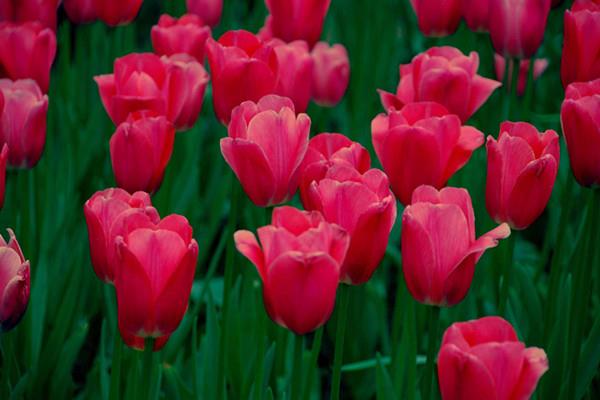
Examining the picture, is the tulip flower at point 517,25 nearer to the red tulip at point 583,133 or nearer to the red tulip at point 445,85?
the red tulip at point 445,85

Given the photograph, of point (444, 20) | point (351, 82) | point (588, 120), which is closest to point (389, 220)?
point (588, 120)

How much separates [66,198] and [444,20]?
961mm

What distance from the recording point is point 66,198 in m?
2.27

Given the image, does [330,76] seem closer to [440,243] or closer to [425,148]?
[425,148]

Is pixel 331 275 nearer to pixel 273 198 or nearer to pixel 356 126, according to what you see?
pixel 273 198

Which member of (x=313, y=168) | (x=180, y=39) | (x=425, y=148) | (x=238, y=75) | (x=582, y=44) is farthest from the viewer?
(x=180, y=39)

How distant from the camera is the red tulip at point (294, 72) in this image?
1812mm

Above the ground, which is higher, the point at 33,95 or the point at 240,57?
the point at 240,57

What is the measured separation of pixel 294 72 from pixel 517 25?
1.64 feet

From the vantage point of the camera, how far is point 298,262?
1.08 m

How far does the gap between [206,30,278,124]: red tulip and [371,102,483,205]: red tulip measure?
0.26 meters

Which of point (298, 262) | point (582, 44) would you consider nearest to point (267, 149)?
point (298, 262)

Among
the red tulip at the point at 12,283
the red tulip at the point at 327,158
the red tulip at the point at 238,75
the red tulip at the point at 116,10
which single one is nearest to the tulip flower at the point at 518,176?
the red tulip at the point at 327,158

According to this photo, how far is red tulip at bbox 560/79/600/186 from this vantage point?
4.95 feet
